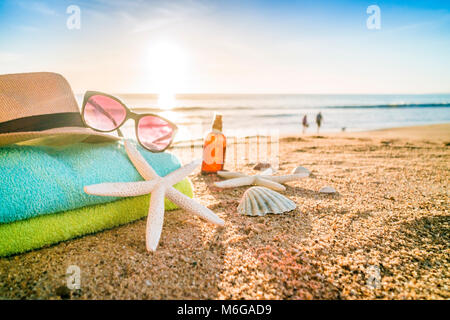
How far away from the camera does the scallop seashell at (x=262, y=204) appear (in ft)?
6.56

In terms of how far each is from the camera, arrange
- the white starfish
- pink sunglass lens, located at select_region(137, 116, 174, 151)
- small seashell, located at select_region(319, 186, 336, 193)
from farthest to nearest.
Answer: small seashell, located at select_region(319, 186, 336, 193), pink sunglass lens, located at select_region(137, 116, 174, 151), the white starfish

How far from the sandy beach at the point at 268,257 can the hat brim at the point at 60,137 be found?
2.03 ft

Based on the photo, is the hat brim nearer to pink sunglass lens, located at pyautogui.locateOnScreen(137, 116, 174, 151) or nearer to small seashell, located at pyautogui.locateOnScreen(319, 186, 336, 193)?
pink sunglass lens, located at pyautogui.locateOnScreen(137, 116, 174, 151)

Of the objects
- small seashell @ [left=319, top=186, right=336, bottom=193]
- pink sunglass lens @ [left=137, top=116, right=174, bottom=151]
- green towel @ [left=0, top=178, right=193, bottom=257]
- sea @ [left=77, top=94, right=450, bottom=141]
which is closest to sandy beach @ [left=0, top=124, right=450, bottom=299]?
green towel @ [left=0, top=178, right=193, bottom=257]

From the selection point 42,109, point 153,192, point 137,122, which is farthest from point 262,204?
point 42,109

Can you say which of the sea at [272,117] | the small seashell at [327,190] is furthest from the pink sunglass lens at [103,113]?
the small seashell at [327,190]

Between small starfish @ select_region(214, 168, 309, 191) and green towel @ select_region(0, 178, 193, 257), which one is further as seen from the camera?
small starfish @ select_region(214, 168, 309, 191)

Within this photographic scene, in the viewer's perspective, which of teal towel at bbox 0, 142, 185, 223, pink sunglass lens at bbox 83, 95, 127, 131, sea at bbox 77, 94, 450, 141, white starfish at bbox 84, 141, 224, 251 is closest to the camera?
teal towel at bbox 0, 142, 185, 223

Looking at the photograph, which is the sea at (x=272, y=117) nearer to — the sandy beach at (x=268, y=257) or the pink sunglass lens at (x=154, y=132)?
the pink sunglass lens at (x=154, y=132)

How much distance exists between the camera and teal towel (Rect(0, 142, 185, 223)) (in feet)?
4.53

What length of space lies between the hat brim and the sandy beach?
2.03ft

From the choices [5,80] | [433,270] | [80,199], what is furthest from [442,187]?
[5,80]

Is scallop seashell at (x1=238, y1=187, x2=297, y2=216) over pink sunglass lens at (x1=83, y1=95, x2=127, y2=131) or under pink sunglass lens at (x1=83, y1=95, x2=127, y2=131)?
under

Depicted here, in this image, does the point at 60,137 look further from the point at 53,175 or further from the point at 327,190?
the point at 327,190
